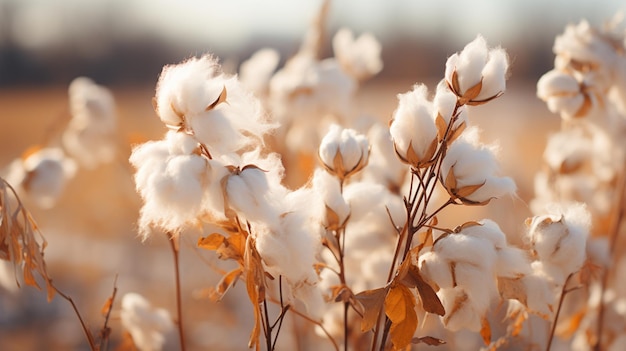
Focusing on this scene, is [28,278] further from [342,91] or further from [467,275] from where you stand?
[342,91]

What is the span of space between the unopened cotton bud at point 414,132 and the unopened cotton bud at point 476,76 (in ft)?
0.13

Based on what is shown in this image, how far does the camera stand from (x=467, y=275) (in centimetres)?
74

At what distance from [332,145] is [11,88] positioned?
1630 cm

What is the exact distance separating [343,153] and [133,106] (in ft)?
37.9

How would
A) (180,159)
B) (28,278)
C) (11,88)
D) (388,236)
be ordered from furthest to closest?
(11,88) → (388,236) → (28,278) → (180,159)

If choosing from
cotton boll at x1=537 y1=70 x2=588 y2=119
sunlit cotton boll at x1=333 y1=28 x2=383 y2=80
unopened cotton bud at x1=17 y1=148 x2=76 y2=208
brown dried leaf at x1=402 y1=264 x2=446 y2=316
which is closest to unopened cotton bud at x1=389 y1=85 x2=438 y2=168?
brown dried leaf at x1=402 y1=264 x2=446 y2=316

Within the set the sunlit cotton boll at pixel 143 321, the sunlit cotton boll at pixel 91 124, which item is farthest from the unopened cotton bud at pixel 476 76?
the sunlit cotton boll at pixel 91 124

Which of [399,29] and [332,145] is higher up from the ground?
[399,29]

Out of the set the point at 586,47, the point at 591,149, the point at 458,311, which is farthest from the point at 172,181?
the point at 591,149

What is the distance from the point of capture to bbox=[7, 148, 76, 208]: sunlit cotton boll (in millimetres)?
1359

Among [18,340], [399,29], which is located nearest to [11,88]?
[399,29]

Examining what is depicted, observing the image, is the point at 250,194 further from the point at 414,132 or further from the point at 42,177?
the point at 42,177

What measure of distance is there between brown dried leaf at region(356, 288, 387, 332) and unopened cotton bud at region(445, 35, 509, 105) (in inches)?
8.2

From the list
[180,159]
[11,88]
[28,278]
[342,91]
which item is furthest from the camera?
[11,88]
